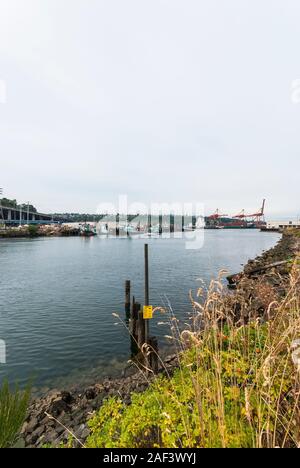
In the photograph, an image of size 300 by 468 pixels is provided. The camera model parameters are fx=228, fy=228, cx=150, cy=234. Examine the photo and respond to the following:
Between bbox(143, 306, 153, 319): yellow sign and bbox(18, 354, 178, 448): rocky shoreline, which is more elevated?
bbox(143, 306, 153, 319): yellow sign

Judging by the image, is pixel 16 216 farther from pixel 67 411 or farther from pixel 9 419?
pixel 9 419

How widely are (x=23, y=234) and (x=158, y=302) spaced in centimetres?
10166

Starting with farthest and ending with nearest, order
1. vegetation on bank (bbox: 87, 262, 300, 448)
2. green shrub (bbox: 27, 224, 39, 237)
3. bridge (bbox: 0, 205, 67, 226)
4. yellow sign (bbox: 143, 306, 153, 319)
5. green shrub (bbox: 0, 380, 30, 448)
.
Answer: bridge (bbox: 0, 205, 67, 226), green shrub (bbox: 27, 224, 39, 237), yellow sign (bbox: 143, 306, 153, 319), green shrub (bbox: 0, 380, 30, 448), vegetation on bank (bbox: 87, 262, 300, 448)

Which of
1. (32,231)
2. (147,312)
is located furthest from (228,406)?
(32,231)

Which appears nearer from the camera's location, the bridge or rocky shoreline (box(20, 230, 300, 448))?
rocky shoreline (box(20, 230, 300, 448))

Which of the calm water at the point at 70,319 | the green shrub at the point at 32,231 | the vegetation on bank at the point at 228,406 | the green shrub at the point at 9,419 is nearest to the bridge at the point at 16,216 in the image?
the green shrub at the point at 32,231

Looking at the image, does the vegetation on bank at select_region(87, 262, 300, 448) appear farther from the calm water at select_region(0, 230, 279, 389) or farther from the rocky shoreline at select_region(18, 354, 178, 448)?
the calm water at select_region(0, 230, 279, 389)

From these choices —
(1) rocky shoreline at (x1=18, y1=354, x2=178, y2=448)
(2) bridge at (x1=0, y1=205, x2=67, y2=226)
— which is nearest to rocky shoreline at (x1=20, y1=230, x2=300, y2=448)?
(1) rocky shoreline at (x1=18, y1=354, x2=178, y2=448)

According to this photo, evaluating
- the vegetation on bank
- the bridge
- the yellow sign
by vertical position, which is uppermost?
the bridge

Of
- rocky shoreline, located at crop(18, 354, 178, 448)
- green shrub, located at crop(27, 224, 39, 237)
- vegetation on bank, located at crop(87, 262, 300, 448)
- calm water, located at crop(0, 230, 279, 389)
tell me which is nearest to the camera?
vegetation on bank, located at crop(87, 262, 300, 448)

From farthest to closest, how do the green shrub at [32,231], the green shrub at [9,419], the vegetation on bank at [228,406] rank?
the green shrub at [32,231] → the green shrub at [9,419] → the vegetation on bank at [228,406]

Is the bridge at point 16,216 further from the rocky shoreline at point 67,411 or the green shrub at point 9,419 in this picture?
the green shrub at point 9,419

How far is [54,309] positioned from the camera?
1694 cm
